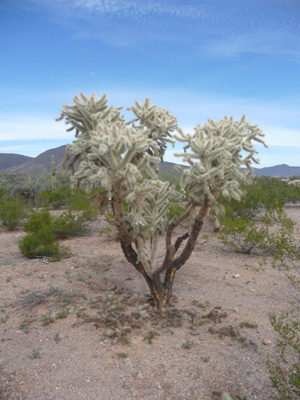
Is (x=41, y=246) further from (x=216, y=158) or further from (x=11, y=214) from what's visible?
(x=216, y=158)

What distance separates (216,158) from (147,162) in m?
0.96

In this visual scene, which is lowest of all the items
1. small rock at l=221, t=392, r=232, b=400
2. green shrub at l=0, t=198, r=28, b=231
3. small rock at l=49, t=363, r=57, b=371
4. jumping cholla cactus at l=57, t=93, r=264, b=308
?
small rock at l=49, t=363, r=57, b=371

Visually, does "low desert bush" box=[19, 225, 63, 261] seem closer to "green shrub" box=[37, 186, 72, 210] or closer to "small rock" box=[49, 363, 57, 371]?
"small rock" box=[49, 363, 57, 371]

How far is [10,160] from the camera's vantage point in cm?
8119

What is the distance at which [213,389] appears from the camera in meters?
3.69

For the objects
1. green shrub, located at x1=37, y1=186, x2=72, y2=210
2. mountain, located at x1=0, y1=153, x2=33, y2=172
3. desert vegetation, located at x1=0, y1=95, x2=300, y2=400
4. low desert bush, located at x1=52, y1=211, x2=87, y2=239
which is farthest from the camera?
mountain, located at x1=0, y1=153, x2=33, y2=172

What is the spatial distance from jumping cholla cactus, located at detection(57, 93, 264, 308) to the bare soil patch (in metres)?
0.79

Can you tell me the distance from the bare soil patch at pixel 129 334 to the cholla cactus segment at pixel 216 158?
193cm

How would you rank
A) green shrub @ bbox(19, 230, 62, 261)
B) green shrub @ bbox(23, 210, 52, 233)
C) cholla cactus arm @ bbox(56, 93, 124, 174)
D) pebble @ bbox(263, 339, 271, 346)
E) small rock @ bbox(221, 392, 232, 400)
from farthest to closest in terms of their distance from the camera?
1. green shrub @ bbox(23, 210, 52, 233)
2. green shrub @ bbox(19, 230, 62, 261)
3. cholla cactus arm @ bbox(56, 93, 124, 174)
4. pebble @ bbox(263, 339, 271, 346)
5. small rock @ bbox(221, 392, 232, 400)

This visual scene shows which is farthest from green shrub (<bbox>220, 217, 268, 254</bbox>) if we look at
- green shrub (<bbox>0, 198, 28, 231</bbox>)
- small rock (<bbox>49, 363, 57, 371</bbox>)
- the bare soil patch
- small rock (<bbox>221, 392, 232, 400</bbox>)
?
green shrub (<bbox>0, 198, 28, 231</bbox>)

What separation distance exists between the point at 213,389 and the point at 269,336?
1.47 m

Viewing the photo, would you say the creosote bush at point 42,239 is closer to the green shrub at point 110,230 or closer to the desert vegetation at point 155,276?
the desert vegetation at point 155,276

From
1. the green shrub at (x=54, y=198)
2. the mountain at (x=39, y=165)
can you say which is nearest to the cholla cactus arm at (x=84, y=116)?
the green shrub at (x=54, y=198)

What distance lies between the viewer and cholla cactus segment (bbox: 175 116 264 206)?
4.55m
